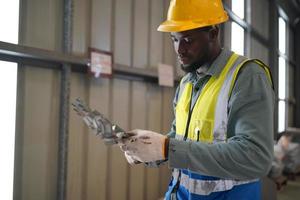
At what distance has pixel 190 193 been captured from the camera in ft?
4.13

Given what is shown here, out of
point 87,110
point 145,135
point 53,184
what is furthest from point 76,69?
point 145,135

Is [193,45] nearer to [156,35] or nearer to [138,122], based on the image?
[138,122]

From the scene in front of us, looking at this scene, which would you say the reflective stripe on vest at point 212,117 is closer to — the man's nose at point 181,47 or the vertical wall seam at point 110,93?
the man's nose at point 181,47

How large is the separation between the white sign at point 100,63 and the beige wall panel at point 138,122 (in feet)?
1.32

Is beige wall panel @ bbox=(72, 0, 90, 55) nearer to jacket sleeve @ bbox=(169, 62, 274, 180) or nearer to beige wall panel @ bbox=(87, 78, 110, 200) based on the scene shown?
beige wall panel @ bbox=(87, 78, 110, 200)

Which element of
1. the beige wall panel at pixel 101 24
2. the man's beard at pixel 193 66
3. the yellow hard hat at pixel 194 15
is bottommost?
the man's beard at pixel 193 66

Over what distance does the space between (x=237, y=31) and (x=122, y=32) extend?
2.73 m

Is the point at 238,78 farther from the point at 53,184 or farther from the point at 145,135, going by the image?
the point at 53,184

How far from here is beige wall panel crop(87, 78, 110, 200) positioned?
2012 mm

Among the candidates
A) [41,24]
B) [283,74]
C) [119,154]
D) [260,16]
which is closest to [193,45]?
[41,24]

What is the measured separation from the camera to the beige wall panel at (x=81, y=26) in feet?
6.14

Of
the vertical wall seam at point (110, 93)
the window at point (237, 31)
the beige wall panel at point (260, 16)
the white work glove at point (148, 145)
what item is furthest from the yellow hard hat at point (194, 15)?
the beige wall panel at point (260, 16)

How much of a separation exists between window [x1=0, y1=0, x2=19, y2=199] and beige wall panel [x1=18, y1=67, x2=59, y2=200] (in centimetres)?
6

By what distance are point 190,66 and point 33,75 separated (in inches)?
31.4
